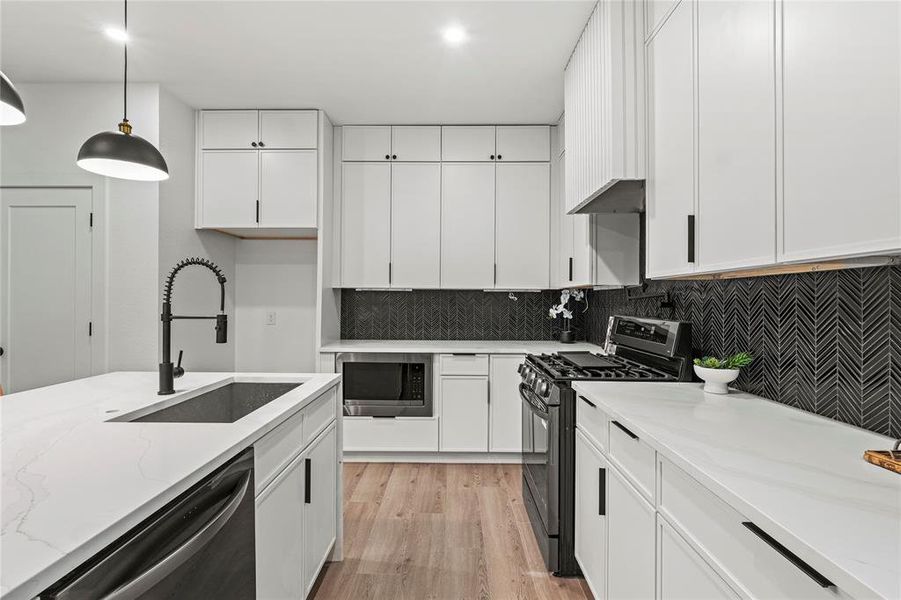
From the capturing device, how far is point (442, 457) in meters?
3.55

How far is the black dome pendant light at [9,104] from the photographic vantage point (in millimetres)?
1136

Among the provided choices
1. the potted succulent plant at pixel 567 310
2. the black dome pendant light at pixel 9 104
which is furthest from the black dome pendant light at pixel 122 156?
the potted succulent plant at pixel 567 310

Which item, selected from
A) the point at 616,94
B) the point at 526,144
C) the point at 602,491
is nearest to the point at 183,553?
the point at 602,491

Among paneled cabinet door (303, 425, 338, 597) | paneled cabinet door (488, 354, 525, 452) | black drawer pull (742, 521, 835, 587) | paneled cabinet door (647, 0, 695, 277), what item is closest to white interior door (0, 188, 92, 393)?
paneled cabinet door (303, 425, 338, 597)

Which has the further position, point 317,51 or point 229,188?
point 229,188

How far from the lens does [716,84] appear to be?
1.43 meters

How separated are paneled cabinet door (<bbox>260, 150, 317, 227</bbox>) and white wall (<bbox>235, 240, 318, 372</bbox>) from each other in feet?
1.85

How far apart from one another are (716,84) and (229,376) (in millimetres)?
2257

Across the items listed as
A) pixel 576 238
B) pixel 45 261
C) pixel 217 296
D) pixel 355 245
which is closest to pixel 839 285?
pixel 576 238

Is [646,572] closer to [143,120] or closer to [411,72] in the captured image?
[411,72]

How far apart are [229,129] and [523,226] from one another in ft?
7.94

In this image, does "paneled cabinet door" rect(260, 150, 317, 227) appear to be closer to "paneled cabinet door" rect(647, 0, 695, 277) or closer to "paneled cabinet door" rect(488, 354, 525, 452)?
"paneled cabinet door" rect(488, 354, 525, 452)

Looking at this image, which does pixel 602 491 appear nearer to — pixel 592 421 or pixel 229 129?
pixel 592 421

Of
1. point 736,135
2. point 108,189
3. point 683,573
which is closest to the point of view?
point 683,573
